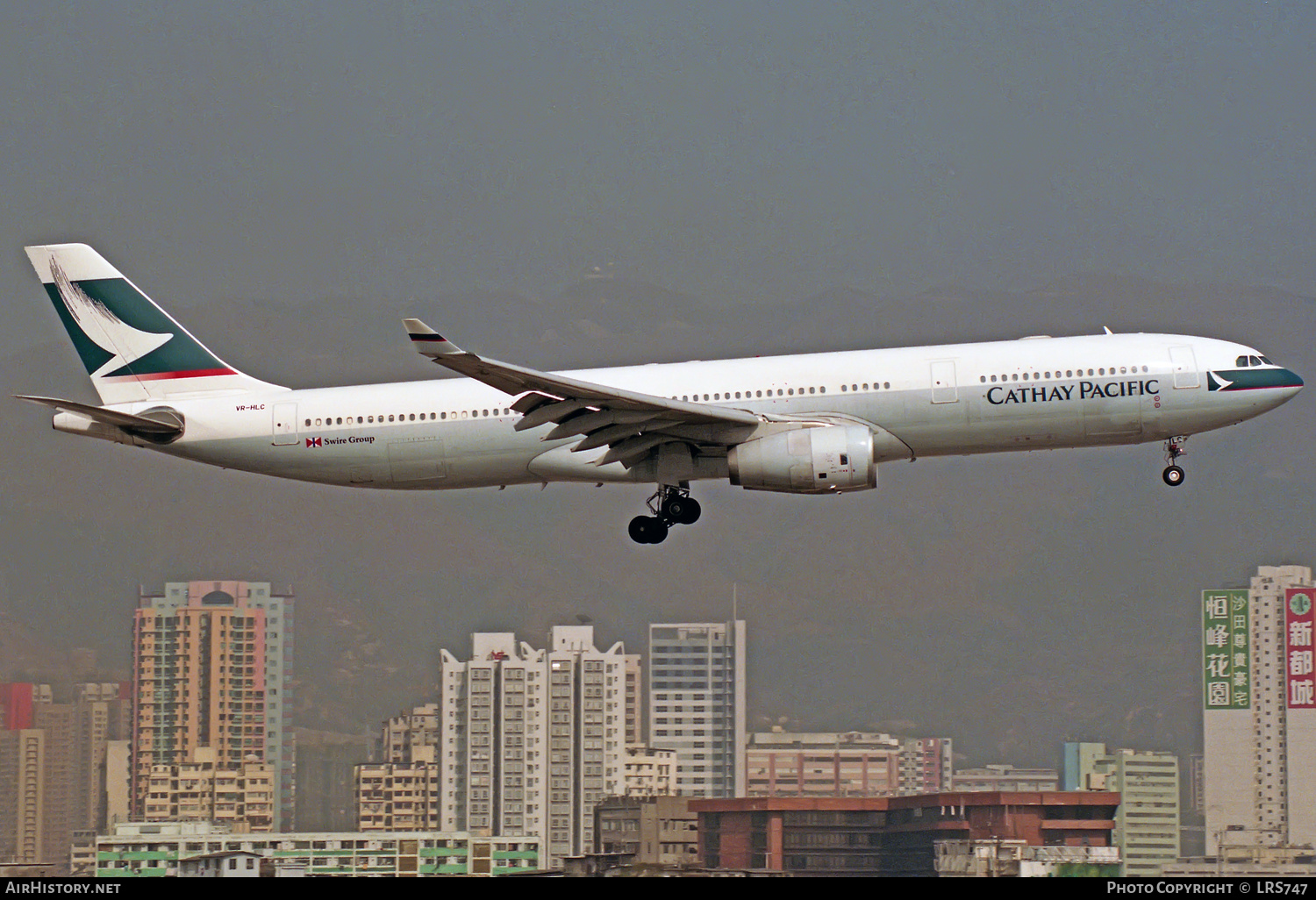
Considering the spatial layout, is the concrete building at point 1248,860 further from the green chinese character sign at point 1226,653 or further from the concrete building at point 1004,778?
the green chinese character sign at point 1226,653

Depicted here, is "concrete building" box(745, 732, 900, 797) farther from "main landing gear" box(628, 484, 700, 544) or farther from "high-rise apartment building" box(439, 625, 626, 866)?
"main landing gear" box(628, 484, 700, 544)

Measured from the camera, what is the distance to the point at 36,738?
8362cm

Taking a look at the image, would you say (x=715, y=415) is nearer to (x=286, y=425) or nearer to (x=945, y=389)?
(x=945, y=389)

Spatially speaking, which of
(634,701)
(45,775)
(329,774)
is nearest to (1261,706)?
(634,701)

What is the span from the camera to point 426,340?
3212 centimetres

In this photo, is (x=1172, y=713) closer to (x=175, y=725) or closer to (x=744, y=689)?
(x=744, y=689)

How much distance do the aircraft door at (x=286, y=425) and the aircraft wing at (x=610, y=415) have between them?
5180 millimetres

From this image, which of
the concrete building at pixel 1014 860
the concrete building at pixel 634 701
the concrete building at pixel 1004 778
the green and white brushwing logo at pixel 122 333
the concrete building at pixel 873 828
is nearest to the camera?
the green and white brushwing logo at pixel 122 333

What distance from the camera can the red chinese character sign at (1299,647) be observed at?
127688 millimetres

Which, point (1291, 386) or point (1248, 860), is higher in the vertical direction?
point (1291, 386)

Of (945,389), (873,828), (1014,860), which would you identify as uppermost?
(945,389)

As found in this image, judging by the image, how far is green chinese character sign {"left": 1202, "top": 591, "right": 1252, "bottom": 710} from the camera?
130 metres

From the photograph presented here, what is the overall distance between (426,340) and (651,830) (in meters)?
55.2

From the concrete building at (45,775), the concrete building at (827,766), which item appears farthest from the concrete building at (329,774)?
the concrete building at (827,766)
